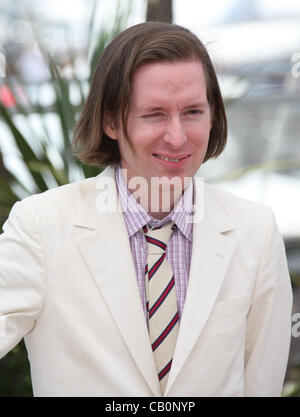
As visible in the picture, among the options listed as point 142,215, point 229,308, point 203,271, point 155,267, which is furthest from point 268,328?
point 142,215

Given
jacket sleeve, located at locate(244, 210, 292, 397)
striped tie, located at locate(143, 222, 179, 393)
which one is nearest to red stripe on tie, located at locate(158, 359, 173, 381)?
striped tie, located at locate(143, 222, 179, 393)

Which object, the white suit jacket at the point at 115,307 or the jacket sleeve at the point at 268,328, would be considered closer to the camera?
the white suit jacket at the point at 115,307

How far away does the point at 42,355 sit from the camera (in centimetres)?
151

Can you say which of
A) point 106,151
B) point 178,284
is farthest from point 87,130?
point 178,284

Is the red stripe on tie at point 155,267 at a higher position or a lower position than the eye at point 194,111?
lower

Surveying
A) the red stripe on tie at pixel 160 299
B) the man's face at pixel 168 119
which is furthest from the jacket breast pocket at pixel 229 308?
the man's face at pixel 168 119

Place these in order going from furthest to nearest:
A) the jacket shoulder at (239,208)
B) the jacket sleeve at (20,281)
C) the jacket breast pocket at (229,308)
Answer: the jacket shoulder at (239,208), the jacket breast pocket at (229,308), the jacket sleeve at (20,281)

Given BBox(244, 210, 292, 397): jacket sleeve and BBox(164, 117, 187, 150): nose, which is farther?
BBox(244, 210, 292, 397): jacket sleeve

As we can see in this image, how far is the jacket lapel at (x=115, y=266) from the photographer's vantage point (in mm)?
1461

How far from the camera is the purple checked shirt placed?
1561 mm

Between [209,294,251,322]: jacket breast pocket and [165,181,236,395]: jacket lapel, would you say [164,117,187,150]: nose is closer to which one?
[165,181,236,395]: jacket lapel

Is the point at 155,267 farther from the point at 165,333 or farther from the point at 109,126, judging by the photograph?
the point at 109,126

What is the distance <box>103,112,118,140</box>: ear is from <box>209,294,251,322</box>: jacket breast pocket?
1.68 feet

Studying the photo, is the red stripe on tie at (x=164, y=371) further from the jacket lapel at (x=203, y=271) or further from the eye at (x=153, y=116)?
the eye at (x=153, y=116)
